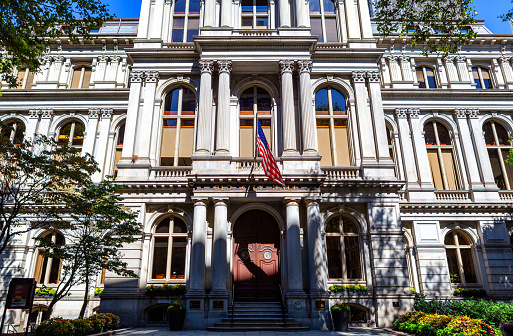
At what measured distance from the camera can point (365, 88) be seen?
22.9m

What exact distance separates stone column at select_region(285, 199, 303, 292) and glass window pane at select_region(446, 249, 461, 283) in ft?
41.1

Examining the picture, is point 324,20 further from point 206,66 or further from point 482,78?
point 482,78

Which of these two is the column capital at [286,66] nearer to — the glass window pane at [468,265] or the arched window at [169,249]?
the arched window at [169,249]

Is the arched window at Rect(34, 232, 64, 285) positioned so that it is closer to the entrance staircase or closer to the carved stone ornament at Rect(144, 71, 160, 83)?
the entrance staircase

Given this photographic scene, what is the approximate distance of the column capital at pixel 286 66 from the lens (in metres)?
22.2

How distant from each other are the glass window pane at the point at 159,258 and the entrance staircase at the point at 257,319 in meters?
4.33

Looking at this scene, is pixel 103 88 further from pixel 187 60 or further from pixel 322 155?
pixel 322 155

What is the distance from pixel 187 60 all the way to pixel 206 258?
1232 cm

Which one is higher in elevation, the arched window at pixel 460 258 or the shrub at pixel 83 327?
the arched window at pixel 460 258

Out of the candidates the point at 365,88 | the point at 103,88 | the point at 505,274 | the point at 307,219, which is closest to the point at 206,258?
the point at 307,219

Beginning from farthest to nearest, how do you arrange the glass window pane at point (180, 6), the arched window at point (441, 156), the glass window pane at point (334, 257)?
1. the arched window at point (441, 156)
2. the glass window pane at point (180, 6)
3. the glass window pane at point (334, 257)

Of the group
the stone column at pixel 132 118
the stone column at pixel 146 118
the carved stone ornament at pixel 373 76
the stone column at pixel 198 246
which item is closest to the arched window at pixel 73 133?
the stone column at pixel 132 118

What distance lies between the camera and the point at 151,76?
2316cm

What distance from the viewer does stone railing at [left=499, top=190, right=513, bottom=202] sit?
2609cm
